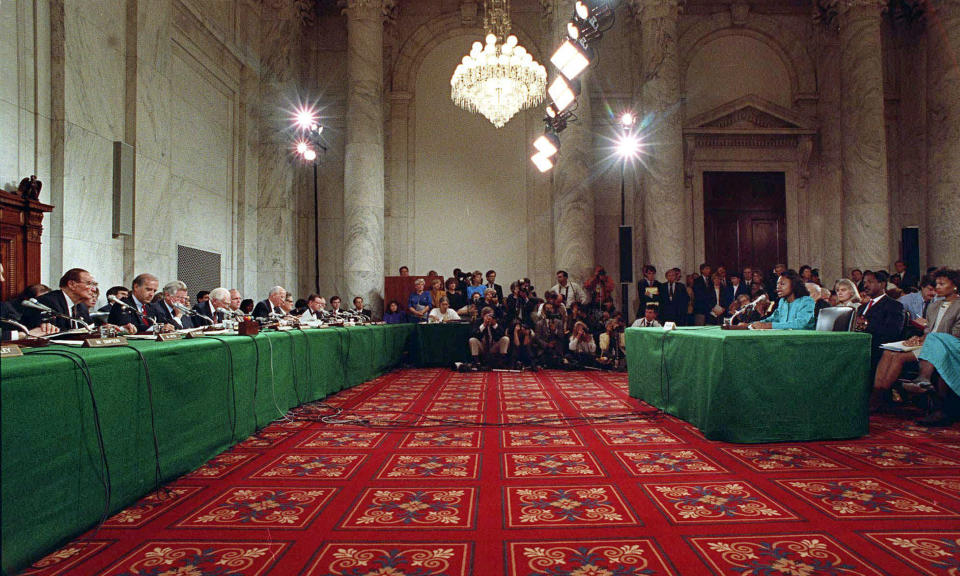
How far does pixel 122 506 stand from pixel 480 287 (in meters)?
8.27

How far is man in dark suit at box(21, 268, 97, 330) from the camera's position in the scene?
4074 millimetres

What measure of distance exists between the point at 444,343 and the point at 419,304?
4.56ft

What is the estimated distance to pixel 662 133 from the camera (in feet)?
37.8

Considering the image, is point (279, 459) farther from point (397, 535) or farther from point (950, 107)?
point (950, 107)

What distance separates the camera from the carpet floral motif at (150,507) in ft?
7.91

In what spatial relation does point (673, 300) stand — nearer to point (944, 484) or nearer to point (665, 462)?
point (665, 462)

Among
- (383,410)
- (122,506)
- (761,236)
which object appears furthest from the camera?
(761,236)

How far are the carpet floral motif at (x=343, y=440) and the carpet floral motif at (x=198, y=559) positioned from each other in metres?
1.59

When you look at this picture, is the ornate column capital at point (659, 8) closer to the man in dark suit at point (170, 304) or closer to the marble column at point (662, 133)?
the marble column at point (662, 133)

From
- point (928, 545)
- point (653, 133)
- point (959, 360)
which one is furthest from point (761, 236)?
point (928, 545)

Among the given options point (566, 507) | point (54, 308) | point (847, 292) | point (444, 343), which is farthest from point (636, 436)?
point (444, 343)

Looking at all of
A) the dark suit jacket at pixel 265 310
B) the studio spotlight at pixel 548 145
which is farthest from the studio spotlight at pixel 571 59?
the dark suit jacket at pixel 265 310

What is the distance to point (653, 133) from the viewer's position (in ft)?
38.0

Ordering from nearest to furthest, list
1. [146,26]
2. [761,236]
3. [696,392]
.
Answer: [696,392], [146,26], [761,236]
